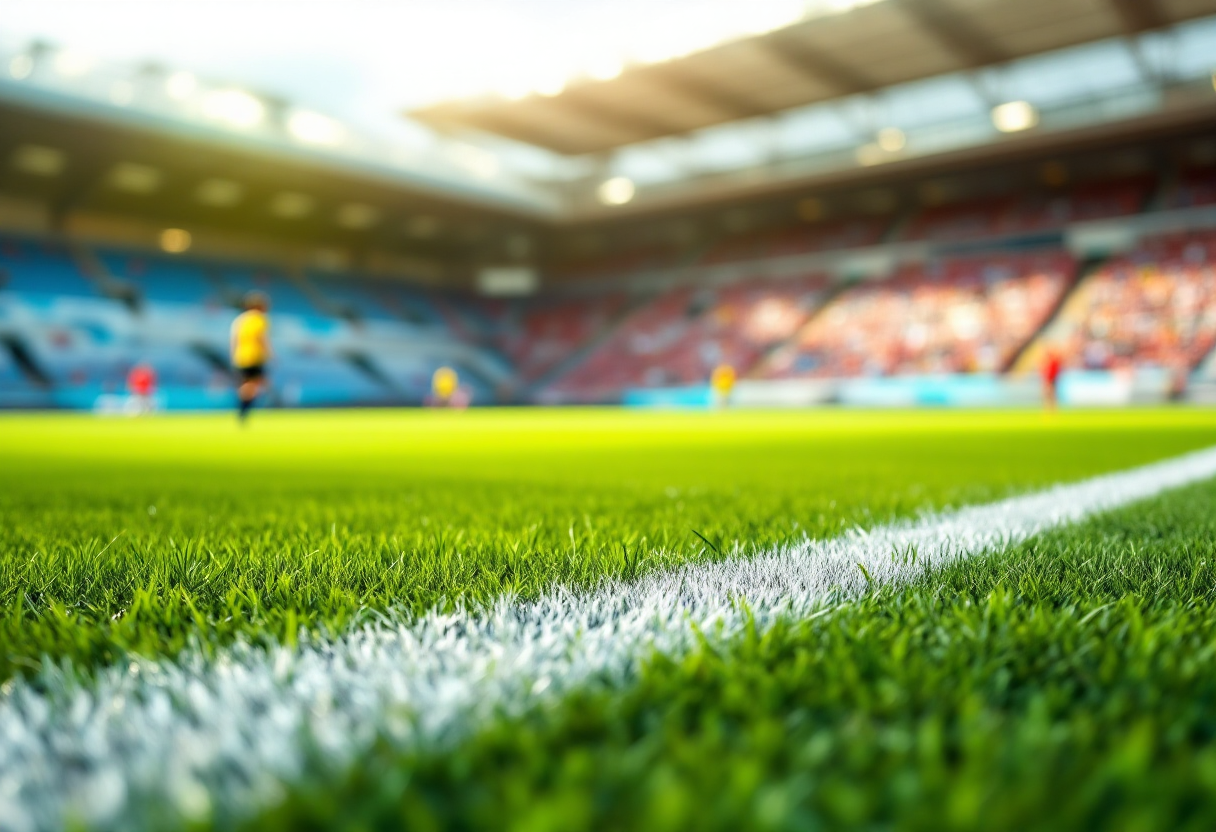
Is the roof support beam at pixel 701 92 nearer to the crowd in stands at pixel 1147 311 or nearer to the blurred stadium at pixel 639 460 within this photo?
the blurred stadium at pixel 639 460

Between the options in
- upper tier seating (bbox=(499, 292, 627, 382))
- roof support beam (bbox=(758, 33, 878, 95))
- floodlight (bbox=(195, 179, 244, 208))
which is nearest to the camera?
roof support beam (bbox=(758, 33, 878, 95))

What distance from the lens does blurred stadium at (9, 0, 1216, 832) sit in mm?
639

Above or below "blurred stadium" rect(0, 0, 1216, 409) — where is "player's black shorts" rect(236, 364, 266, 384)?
below

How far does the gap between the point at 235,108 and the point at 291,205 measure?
6.60 meters

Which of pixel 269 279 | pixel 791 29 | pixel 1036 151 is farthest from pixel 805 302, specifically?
pixel 269 279

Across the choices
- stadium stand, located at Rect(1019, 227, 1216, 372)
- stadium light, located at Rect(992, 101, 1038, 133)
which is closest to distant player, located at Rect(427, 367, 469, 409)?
stadium stand, located at Rect(1019, 227, 1216, 372)

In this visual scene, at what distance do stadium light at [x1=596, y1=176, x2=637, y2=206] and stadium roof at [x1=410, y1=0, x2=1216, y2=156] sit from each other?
8.56 feet

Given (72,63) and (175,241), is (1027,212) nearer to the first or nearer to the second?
(72,63)

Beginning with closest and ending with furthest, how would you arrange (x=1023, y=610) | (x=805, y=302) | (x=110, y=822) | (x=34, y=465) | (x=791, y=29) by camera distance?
(x=110, y=822) < (x=1023, y=610) < (x=34, y=465) < (x=791, y=29) < (x=805, y=302)

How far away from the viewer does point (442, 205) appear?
28547 mm

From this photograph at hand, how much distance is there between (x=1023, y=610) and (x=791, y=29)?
20.9 meters

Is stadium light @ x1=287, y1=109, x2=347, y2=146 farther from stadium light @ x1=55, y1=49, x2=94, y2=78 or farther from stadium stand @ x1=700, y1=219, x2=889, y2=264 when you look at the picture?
stadium stand @ x1=700, y1=219, x2=889, y2=264

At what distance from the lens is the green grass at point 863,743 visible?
0.53m

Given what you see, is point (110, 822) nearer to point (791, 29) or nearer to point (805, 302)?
point (791, 29)
